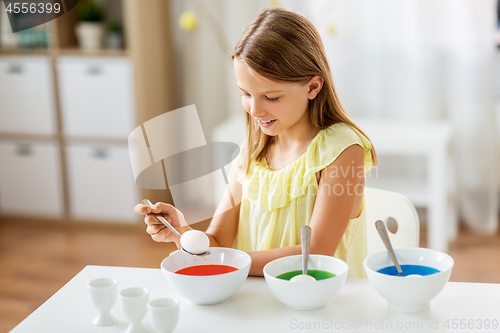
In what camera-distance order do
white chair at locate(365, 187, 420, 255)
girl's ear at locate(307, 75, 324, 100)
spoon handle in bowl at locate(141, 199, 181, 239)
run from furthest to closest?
white chair at locate(365, 187, 420, 255) < girl's ear at locate(307, 75, 324, 100) < spoon handle in bowl at locate(141, 199, 181, 239)

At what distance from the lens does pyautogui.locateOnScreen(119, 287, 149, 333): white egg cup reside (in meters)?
0.82

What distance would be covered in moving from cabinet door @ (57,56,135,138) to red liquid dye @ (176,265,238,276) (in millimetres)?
1896

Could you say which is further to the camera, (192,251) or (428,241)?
(428,241)

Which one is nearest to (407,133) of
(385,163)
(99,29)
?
(385,163)

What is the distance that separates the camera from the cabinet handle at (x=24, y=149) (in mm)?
2954

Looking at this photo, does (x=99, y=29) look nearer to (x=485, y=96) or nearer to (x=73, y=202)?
(x=73, y=202)

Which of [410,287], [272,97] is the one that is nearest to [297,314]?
[410,287]

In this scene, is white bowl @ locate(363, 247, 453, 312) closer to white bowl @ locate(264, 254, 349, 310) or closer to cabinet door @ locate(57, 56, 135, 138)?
white bowl @ locate(264, 254, 349, 310)

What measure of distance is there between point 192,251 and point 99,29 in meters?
2.11

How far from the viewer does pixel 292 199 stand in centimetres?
120

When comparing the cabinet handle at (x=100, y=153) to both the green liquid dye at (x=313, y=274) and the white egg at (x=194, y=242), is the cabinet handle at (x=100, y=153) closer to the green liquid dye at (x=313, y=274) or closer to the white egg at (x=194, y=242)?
the white egg at (x=194, y=242)

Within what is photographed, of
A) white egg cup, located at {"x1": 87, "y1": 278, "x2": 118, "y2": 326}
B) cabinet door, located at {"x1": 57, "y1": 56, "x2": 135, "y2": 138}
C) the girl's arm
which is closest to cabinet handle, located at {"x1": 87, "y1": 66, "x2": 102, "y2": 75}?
cabinet door, located at {"x1": 57, "y1": 56, "x2": 135, "y2": 138}

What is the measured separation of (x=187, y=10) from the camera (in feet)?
9.56

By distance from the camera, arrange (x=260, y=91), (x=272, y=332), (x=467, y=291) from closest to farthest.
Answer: (x=272, y=332) → (x=467, y=291) → (x=260, y=91)
